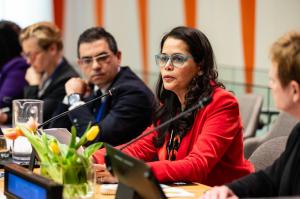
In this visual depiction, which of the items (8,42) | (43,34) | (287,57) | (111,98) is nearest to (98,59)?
(111,98)

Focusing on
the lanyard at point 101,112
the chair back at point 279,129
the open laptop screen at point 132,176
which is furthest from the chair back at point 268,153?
the chair back at point 279,129

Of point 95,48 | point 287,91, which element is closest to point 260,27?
point 95,48

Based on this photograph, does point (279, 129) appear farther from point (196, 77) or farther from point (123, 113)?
point (196, 77)

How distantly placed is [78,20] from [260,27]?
9.02 ft

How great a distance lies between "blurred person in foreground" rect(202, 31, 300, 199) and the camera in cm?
208

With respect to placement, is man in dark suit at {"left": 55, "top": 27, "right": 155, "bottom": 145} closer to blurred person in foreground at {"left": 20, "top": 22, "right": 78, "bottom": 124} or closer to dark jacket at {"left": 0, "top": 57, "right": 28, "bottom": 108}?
blurred person in foreground at {"left": 20, "top": 22, "right": 78, "bottom": 124}

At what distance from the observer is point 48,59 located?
15.8 ft

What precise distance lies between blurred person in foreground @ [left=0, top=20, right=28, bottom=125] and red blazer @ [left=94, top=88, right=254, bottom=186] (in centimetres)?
240

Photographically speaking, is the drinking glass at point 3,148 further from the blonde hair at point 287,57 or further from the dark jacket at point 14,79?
the dark jacket at point 14,79

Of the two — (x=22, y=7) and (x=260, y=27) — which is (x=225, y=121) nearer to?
(x=260, y=27)

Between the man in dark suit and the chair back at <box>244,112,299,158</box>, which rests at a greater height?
the man in dark suit

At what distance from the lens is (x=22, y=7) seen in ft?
26.7

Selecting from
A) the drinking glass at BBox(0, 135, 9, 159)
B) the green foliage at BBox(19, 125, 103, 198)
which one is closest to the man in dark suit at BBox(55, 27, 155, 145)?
the drinking glass at BBox(0, 135, 9, 159)

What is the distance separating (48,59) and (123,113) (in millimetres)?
1202
